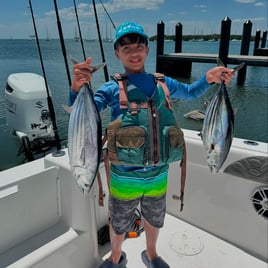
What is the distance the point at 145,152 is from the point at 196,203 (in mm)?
1106

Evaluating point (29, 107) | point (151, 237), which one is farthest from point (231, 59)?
point (151, 237)

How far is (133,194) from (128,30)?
0.91 metres

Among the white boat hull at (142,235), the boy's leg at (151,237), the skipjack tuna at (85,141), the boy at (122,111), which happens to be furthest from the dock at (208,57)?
the skipjack tuna at (85,141)

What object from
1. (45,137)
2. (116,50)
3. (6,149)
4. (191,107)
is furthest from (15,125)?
(191,107)

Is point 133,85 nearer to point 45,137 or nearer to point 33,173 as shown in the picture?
point 33,173

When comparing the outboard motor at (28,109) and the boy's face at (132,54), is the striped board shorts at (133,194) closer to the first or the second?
the boy's face at (132,54)

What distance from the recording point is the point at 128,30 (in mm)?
1413

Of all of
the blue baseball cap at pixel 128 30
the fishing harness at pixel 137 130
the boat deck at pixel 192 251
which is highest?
the blue baseball cap at pixel 128 30

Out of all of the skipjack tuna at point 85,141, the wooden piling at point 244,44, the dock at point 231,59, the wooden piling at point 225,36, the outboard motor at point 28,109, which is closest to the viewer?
the skipjack tuna at point 85,141

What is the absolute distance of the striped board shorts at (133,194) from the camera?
1.53m

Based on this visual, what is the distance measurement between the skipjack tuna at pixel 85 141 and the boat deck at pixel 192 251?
1161mm

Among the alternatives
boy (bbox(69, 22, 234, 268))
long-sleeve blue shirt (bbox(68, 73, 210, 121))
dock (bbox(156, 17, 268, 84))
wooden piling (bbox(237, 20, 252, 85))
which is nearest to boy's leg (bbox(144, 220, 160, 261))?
boy (bbox(69, 22, 234, 268))

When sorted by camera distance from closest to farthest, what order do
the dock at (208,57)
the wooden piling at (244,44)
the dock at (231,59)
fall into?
the dock at (231,59), the dock at (208,57), the wooden piling at (244,44)

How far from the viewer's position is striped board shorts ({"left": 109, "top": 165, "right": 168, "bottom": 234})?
1526mm
